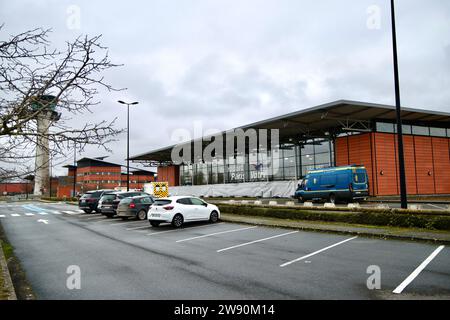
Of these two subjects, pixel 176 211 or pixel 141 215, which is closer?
pixel 176 211

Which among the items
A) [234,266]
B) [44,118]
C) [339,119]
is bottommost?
[234,266]

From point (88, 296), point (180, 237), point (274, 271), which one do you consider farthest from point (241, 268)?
point (180, 237)

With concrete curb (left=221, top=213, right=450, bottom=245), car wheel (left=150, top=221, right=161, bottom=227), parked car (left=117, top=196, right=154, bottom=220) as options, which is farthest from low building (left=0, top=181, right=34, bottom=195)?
parked car (left=117, top=196, right=154, bottom=220)

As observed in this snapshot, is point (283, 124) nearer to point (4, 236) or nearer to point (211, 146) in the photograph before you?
point (211, 146)

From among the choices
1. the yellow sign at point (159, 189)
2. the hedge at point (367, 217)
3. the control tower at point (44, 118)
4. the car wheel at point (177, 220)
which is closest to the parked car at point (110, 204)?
the yellow sign at point (159, 189)

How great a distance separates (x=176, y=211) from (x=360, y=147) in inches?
871

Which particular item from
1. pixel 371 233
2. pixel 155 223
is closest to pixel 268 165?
pixel 155 223

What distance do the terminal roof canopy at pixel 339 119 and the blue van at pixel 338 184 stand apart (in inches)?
204

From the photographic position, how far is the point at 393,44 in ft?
48.3

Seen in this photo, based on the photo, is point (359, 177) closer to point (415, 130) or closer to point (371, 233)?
point (415, 130)

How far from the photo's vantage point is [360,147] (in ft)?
106

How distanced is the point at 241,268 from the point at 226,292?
1.94 m

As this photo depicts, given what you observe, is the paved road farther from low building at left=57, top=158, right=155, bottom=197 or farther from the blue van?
low building at left=57, top=158, right=155, bottom=197

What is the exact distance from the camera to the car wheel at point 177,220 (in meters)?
16.3
